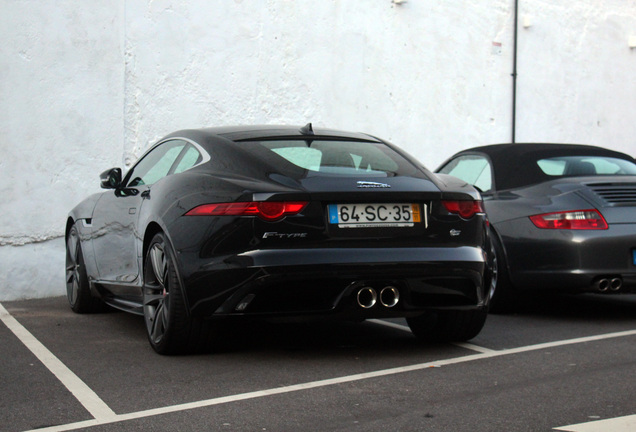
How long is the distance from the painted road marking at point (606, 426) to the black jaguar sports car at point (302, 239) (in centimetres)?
152

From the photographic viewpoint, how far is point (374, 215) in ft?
16.4

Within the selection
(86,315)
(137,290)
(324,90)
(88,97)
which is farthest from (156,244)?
(324,90)

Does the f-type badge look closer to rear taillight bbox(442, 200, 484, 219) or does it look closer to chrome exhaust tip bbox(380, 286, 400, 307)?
rear taillight bbox(442, 200, 484, 219)

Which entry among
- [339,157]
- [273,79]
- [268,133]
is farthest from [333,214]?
[273,79]

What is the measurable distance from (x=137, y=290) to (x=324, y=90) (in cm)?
588

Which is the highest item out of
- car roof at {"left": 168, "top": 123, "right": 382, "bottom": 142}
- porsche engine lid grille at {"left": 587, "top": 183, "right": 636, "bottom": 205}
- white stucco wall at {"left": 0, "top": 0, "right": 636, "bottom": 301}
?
white stucco wall at {"left": 0, "top": 0, "right": 636, "bottom": 301}

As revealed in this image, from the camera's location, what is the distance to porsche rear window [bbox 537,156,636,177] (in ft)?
24.9

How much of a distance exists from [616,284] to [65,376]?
3894 millimetres

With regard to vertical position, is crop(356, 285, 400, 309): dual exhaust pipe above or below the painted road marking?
above

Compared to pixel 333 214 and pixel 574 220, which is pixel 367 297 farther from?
pixel 574 220

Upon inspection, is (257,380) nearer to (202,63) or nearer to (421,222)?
(421,222)

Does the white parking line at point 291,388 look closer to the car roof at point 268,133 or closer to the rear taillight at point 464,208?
the rear taillight at point 464,208

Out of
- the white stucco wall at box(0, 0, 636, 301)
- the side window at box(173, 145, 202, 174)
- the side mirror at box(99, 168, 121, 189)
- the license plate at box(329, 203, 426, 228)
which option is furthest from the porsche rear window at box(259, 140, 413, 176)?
the white stucco wall at box(0, 0, 636, 301)

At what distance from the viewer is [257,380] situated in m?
4.67
